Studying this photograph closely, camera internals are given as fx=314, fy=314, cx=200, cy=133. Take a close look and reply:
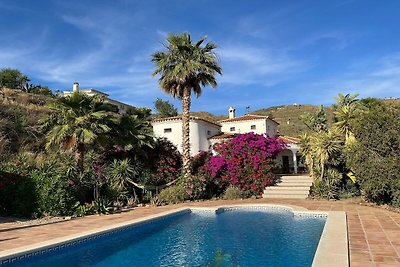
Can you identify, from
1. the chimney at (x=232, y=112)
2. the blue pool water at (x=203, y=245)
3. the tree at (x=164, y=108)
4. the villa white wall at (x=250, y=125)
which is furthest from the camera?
the tree at (x=164, y=108)

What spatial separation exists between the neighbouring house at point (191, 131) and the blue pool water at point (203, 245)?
45.9 feet

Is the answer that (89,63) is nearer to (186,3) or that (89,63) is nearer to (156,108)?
(186,3)

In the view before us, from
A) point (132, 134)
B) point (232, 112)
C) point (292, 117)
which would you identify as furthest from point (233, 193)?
point (292, 117)

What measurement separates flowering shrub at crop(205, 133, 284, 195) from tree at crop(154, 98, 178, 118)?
37566 millimetres

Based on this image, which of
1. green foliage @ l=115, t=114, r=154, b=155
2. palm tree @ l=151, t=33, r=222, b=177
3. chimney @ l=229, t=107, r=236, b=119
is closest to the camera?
green foliage @ l=115, t=114, r=154, b=155

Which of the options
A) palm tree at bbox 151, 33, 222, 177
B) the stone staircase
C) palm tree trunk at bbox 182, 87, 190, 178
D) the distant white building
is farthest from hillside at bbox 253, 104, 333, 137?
palm tree trunk at bbox 182, 87, 190, 178

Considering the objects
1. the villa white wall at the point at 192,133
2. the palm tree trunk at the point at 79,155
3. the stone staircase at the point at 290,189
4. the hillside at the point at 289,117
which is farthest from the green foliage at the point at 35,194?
the hillside at the point at 289,117

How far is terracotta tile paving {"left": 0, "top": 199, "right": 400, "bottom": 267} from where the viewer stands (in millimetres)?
6586

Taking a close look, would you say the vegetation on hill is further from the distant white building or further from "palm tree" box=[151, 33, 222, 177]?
the distant white building

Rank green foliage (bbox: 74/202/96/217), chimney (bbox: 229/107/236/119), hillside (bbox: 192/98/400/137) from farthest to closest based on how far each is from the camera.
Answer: hillside (bbox: 192/98/400/137), chimney (bbox: 229/107/236/119), green foliage (bbox: 74/202/96/217)

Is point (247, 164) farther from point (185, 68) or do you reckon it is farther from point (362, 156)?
point (362, 156)

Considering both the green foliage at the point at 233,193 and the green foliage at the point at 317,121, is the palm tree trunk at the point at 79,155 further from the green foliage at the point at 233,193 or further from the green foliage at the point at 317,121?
the green foliage at the point at 317,121

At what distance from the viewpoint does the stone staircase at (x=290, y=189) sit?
19359 mm

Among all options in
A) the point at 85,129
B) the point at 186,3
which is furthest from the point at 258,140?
the point at 85,129
